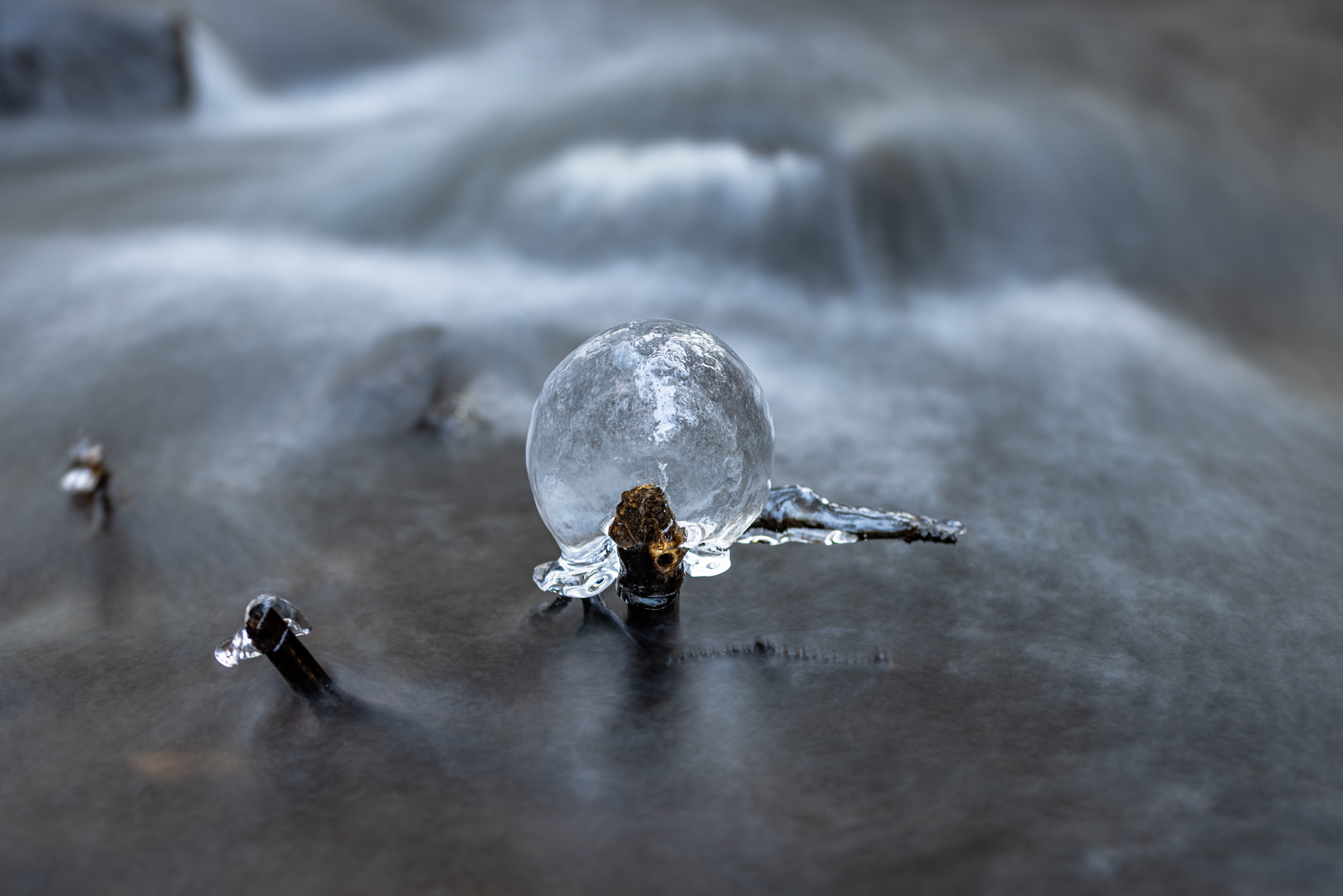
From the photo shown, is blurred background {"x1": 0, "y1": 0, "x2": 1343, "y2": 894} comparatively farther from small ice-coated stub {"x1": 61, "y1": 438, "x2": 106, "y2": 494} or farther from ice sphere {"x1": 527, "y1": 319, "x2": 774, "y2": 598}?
ice sphere {"x1": 527, "y1": 319, "x2": 774, "y2": 598}

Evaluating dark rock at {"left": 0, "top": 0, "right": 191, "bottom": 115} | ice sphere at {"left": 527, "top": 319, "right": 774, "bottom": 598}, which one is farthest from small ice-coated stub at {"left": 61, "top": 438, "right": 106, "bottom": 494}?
dark rock at {"left": 0, "top": 0, "right": 191, "bottom": 115}

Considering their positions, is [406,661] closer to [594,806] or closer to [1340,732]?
[594,806]

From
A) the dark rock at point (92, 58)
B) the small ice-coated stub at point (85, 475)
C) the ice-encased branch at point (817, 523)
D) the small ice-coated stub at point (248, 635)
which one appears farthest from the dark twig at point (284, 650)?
the dark rock at point (92, 58)

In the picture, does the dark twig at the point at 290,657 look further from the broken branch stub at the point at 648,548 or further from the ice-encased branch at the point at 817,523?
the ice-encased branch at the point at 817,523

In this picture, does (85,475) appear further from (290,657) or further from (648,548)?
(648,548)

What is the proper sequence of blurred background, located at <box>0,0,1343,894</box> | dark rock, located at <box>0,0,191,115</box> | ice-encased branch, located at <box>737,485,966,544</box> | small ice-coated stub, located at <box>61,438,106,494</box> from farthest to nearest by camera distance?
dark rock, located at <box>0,0,191,115</box> → small ice-coated stub, located at <box>61,438,106,494</box> → ice-encased branch, located at <box>737,485,966,544</box> → blurred background, located at <box>0,0,1343,894</box>

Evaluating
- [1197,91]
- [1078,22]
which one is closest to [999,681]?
[1197,91]

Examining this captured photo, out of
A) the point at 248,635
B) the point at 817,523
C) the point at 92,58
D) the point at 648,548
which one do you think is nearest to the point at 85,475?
the point at 248,635
